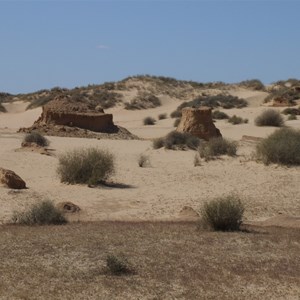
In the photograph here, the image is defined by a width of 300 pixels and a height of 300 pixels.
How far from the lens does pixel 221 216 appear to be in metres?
12.8

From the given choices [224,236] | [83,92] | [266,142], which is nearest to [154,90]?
[83,92]

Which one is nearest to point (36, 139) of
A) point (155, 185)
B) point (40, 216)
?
point (155, 185)

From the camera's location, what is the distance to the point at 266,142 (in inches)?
906

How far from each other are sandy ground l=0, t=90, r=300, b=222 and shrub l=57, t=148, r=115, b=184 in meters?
0.36

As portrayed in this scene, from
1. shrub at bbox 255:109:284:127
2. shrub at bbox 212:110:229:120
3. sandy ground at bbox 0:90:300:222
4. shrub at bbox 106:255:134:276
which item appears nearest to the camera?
shrub at bbox 106:255:134:276

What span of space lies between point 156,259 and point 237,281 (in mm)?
1427

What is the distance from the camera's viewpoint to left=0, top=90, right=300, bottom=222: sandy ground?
15.8m

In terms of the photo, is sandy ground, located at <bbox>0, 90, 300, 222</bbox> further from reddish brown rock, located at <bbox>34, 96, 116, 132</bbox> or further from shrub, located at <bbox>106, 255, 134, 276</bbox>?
shrub, located at <bbox>106, 255, 134, 276</bbox>

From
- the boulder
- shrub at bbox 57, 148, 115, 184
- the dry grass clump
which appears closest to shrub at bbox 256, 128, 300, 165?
the dry grass clump

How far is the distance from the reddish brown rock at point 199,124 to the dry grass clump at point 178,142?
216 centimetres

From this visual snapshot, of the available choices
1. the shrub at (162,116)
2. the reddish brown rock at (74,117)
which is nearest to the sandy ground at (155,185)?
the reddish brown rock at (74,117)

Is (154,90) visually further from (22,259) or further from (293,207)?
(22,259)

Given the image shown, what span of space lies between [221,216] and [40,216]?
3658 millimetres

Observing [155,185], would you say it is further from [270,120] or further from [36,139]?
[270,120]
